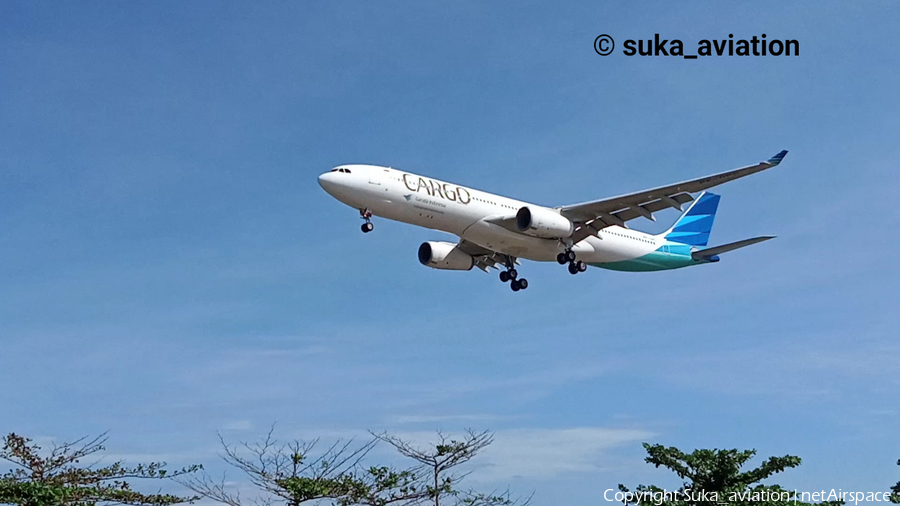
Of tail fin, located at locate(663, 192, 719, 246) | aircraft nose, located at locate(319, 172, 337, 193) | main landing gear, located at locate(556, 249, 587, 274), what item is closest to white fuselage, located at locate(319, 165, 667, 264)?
aircraft nose, located at locate(319, 172, 337, 193)

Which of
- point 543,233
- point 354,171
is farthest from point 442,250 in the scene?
point 354,171

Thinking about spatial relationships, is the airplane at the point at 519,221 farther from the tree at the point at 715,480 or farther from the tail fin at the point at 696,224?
the tree at the point at 715,480

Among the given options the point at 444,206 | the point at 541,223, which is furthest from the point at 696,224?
the point at 444,206

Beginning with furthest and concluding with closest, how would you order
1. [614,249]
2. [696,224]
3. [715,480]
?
[696,224] < [614,249] < [715,480]

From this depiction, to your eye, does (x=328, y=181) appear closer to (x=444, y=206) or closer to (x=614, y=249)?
(x=444, y=206)

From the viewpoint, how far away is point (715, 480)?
28.4m

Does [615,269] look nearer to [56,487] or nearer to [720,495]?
[720,495]

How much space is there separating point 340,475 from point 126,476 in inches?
236

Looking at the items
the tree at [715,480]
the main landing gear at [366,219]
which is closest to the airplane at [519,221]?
the main landing gear at [366,219]

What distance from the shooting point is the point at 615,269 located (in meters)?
46.7

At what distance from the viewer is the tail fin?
51.1 m

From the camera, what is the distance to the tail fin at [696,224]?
5109 cm

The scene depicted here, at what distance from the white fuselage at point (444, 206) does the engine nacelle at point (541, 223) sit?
34.0 inches

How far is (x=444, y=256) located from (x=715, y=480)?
19.9m
